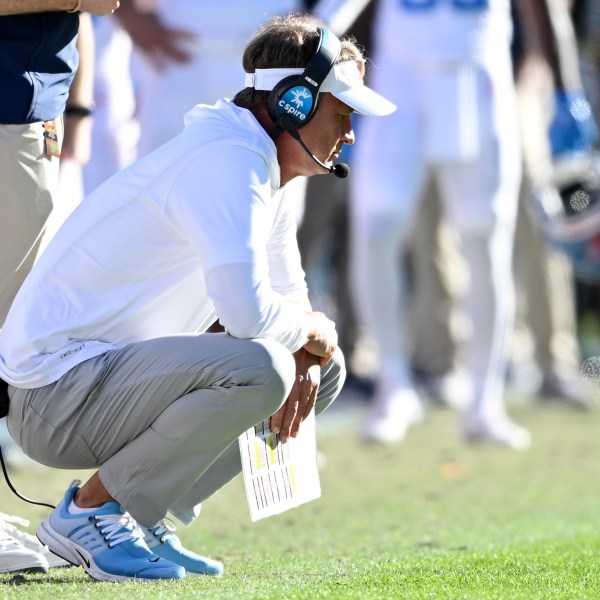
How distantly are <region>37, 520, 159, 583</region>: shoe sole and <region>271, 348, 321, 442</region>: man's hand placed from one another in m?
0.49

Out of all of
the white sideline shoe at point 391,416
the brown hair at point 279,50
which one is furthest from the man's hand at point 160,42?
the brown hair at point 279,50

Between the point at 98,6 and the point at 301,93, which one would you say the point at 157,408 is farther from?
the point at 98,6

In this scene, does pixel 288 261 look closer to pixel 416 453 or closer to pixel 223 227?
pixel 223 227

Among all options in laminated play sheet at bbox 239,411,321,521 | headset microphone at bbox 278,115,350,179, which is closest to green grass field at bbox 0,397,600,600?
laminated play sheet at bbox 239,411,321,521

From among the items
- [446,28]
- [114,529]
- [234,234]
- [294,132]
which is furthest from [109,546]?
[446,28]

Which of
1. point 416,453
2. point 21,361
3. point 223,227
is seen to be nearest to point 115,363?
point 21,361

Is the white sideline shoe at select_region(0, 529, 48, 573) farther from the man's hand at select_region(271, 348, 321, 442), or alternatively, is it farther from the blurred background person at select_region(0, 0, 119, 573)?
the man's hand at select_region(271, 348, 321, 442)

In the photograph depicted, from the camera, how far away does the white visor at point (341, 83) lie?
3.33 metres

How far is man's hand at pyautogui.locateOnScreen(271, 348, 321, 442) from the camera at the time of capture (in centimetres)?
336

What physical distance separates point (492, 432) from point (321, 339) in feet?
10.2

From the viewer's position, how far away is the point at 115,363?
127 inches

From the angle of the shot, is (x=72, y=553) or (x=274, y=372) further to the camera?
(x=72, y=553)

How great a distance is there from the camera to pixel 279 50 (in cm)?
336

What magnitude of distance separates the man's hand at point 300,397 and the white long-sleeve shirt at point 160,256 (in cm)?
11
